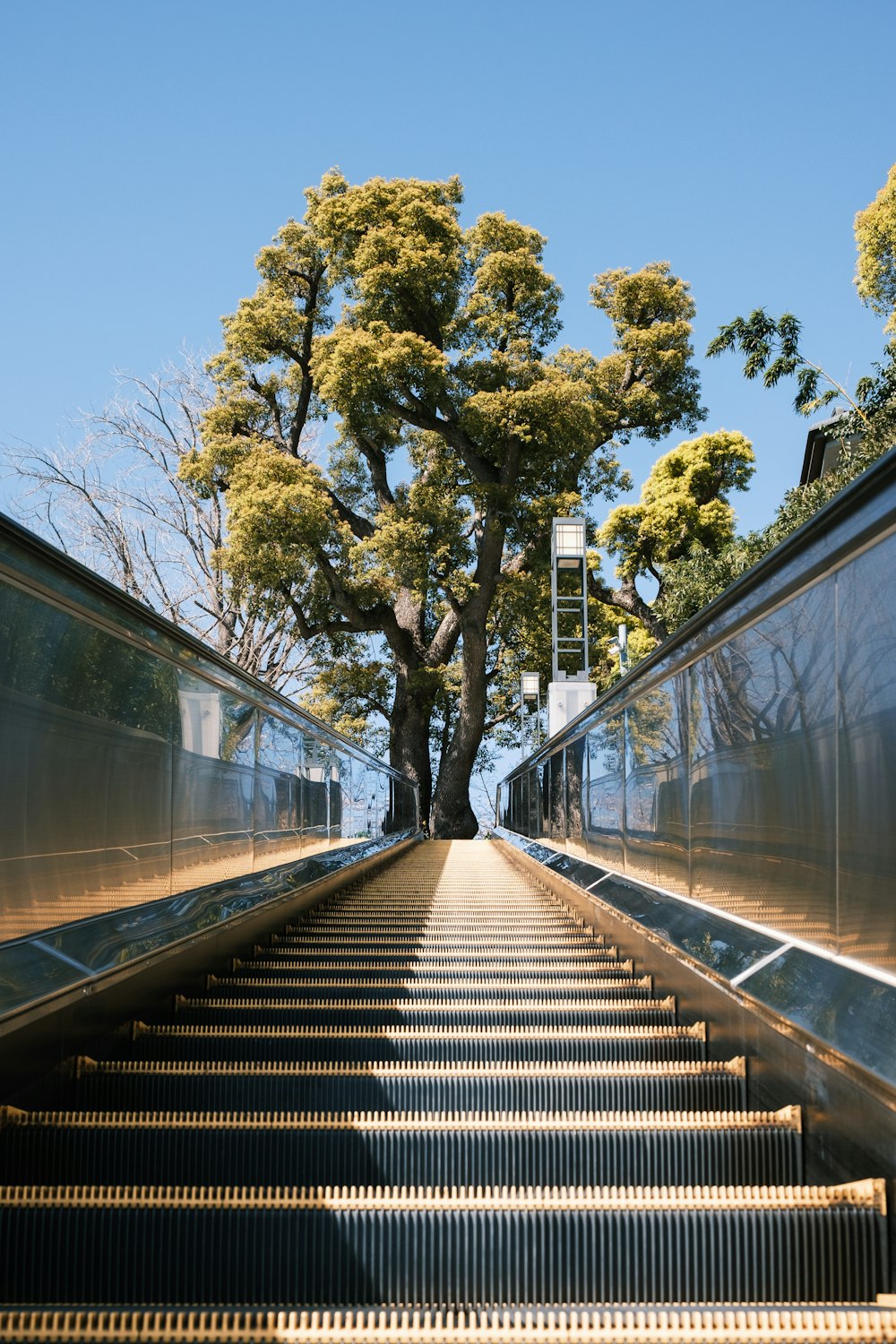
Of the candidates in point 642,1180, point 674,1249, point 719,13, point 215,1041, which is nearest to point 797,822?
point 642,1180

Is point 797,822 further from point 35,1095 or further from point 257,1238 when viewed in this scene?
point 35,1095

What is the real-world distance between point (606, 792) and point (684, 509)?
24.6 metres

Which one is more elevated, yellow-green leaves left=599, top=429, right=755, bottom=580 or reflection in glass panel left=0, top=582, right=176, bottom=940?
yellow-green leaves left=599, top=429, right=755, bottom=580

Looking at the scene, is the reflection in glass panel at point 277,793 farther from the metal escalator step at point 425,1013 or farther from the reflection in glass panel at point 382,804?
the reflection in glass panel at point 382,804

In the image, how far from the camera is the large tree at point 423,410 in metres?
22.5

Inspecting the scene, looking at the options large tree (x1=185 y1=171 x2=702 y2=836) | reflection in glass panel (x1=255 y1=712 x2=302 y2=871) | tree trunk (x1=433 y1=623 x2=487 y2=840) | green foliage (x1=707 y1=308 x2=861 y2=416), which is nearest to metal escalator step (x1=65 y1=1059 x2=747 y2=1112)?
reflection in glass panel (x1=255 y1=712 x2=302 y2=871)

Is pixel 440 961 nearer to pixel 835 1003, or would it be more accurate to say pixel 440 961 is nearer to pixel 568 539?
pixel 835 1003

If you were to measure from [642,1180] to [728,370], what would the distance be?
20.9 m

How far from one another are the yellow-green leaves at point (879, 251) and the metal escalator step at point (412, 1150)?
19.9 metres

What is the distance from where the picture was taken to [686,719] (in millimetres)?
4246

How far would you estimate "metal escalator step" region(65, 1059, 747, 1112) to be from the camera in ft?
9.68

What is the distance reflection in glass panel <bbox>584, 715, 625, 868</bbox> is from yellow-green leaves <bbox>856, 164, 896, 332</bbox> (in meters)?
15.5

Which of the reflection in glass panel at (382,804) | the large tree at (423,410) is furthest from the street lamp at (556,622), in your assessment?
the reflection in glass panel at (382,804)

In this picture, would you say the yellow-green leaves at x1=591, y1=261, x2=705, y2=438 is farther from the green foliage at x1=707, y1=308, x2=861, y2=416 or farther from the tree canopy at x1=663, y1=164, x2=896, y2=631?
the green foliage at x1=707, y1=308, x2=861, y2=416
